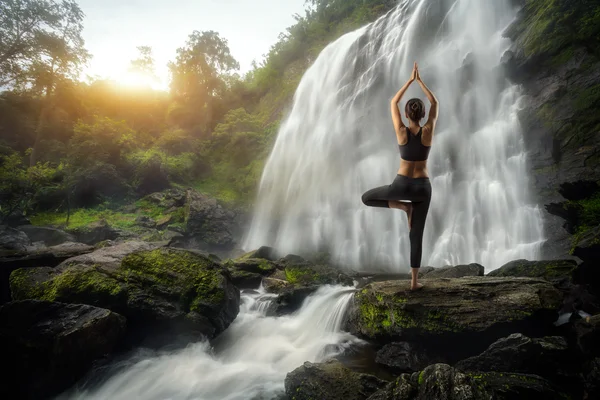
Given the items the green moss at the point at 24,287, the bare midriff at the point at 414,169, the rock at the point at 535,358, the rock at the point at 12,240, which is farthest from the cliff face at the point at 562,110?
the rock at the point at 12,240

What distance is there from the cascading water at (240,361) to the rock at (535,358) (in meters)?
2.79

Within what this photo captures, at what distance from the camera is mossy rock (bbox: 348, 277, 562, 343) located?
179 inches

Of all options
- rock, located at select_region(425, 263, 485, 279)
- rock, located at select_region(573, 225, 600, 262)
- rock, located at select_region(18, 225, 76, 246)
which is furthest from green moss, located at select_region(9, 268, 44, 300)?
rock, located at select_region(573, 225, 600, 262)

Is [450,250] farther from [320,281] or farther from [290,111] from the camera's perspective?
[290,111]

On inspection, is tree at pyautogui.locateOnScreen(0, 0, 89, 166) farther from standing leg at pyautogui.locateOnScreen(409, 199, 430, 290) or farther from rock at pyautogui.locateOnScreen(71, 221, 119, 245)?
standing leg at pyautogui.locateOnScreen(409, 199, 430, 290)

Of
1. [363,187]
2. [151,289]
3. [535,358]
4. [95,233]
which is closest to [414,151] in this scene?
[535,358]

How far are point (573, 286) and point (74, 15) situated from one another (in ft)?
112

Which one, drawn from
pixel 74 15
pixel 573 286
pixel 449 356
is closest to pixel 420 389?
pixel 449 356

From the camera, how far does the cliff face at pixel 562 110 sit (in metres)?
9.01

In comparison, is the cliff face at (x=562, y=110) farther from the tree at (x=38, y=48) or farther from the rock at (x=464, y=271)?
the tree at (x=38, y=48)

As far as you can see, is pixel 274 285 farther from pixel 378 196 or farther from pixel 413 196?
pixel 413 196

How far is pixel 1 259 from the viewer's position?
7.89 metres

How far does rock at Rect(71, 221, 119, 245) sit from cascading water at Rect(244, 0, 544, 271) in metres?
8.63

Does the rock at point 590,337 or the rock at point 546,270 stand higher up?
the rock at point 546,270
